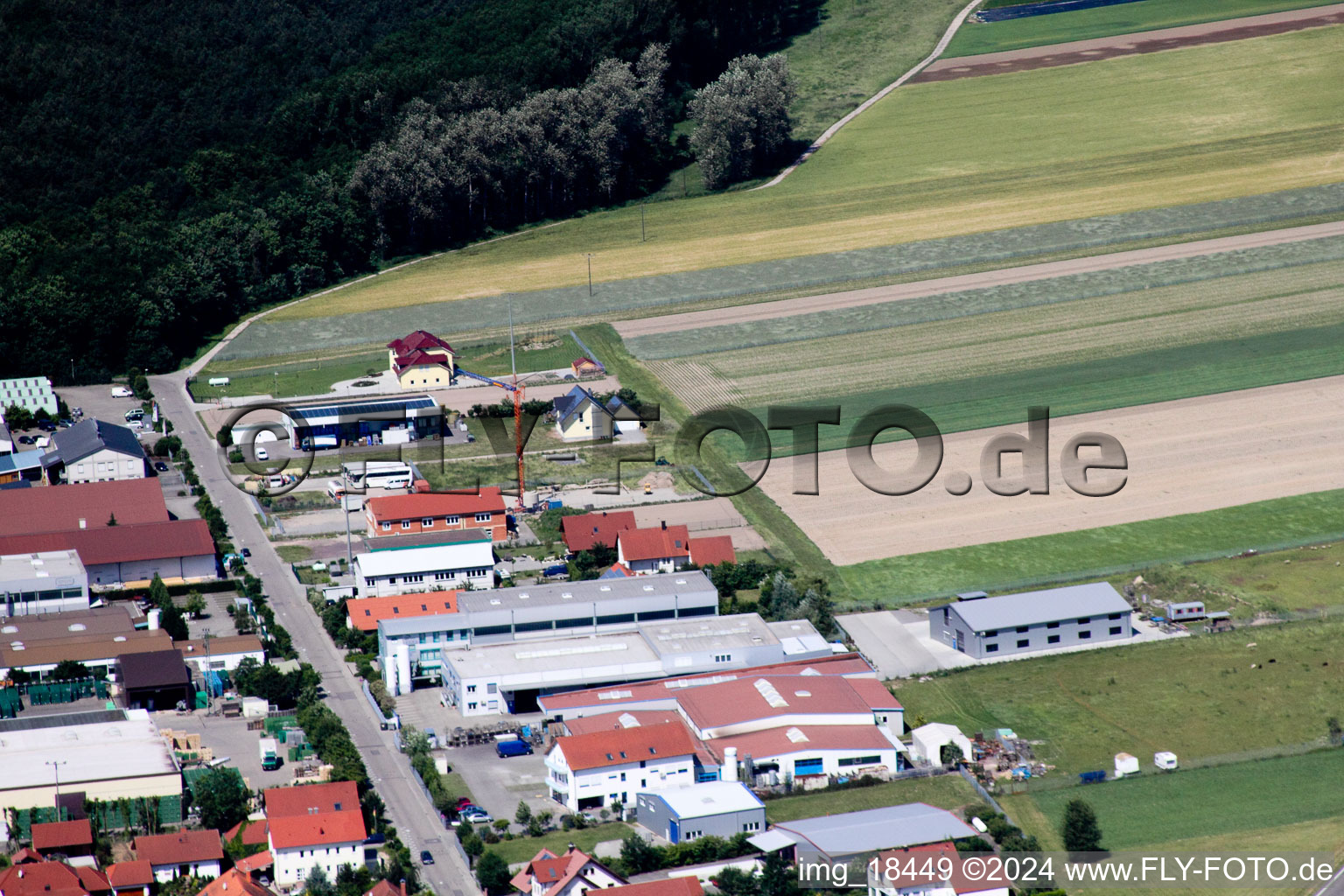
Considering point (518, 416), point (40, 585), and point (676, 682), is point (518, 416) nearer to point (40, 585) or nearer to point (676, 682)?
point (40, 585)

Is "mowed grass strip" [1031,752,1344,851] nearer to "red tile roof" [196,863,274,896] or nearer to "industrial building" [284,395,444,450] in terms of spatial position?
"red tile roof" [196,863,274,896]

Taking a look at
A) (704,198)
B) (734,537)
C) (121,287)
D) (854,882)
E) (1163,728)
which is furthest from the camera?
(704,198)

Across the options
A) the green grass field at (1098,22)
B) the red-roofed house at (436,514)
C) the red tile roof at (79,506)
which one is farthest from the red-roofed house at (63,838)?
the green grass field at (1098,22)

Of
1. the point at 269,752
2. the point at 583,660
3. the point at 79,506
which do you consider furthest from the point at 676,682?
the point at 79,506

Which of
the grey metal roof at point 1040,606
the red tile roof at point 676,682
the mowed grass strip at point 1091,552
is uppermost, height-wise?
the mowed grass strip at point 1091,552

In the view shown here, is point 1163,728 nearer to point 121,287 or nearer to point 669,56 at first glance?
point 121,287

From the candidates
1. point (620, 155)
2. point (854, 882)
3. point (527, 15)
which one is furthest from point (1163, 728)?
point (527, 15)

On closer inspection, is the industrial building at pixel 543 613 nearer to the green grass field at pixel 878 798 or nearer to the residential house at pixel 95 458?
the green grass field at pixel 878 798
